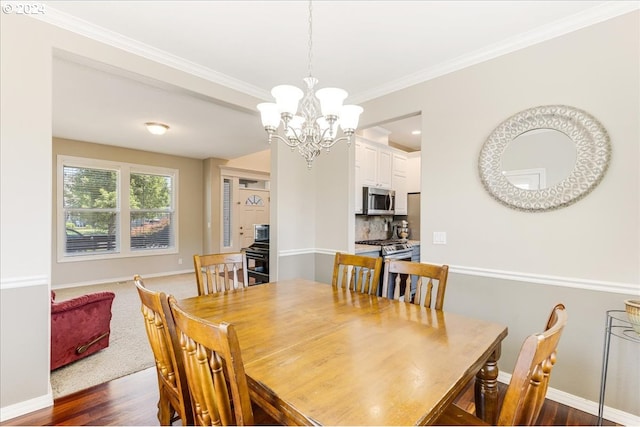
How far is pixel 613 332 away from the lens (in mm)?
1913

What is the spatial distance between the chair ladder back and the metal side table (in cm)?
147

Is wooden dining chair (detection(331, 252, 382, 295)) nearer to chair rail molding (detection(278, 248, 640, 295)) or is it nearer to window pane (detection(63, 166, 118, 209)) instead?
chair rail molding (detection(278, 248, 640, 295))

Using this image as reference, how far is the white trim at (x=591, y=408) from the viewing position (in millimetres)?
1856

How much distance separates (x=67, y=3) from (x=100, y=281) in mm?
5261

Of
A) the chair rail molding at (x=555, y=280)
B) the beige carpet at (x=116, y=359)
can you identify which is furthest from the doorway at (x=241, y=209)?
the chair rail molding at (x=555, y=280)

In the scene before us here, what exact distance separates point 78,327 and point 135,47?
2436mm

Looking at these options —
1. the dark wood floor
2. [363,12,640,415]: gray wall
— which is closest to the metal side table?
[363,12,640,415]: gray wall

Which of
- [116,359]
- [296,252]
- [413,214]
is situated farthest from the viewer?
[413,214]

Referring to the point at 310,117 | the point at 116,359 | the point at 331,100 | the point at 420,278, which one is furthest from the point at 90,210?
the point at 420,278

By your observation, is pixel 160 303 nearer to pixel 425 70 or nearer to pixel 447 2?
pixel 447 2

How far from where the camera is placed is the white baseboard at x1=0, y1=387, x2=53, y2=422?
1.85m

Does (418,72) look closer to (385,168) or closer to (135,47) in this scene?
(385,168)

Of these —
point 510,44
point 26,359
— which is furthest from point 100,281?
point 510,44

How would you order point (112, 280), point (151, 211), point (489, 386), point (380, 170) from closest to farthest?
1. point (489, 386)
2. point (380, 170)
3. point (112, 280)
4. point (151, 211)
